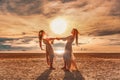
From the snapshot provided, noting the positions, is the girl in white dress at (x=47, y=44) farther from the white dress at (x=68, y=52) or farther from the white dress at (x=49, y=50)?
the white dress at (x=68, y=52)

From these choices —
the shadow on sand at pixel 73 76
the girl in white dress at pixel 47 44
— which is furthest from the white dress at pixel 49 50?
the shadow on sand at pixel 73 76

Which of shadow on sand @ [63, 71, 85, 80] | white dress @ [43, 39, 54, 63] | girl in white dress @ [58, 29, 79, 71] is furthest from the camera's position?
white dress @ [43, 39, 54, 63]

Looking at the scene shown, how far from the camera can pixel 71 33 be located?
90.5ft

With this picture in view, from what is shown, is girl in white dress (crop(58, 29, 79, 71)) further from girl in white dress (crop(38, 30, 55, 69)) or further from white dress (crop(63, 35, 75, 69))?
girl in white dress (crop(38, 30, 55, 69))

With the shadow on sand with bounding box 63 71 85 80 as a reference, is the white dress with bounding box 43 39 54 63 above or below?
above

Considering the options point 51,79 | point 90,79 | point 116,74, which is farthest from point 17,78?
point 116,74

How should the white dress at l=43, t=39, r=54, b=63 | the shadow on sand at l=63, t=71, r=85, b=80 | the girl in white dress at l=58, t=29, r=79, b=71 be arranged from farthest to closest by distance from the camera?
the white dress at l=43, t=39, r=54, b=63 → the girl in white dress at l=58, t=29, r=79, b=71 → the shadow on sand at l=63, t=71, r=85, b=80

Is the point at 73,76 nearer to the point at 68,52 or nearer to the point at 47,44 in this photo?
the point at 68,52

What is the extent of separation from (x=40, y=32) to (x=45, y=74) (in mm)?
4197

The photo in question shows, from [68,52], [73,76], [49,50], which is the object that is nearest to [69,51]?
[68,52]

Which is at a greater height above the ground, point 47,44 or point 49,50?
point 47,44

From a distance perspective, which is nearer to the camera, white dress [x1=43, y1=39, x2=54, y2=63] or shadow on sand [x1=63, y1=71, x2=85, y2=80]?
shadow on sand [x1=63, y1=71, x2=85, y2=80]

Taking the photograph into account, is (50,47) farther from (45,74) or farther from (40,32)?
(45,74)

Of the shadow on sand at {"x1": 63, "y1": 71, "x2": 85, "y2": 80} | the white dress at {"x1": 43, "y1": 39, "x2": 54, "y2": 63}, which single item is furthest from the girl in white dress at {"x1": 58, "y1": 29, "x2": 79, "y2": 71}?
the white dress at {"x1": 43, "y1": 39, "x2": 54, "y2": 63}
